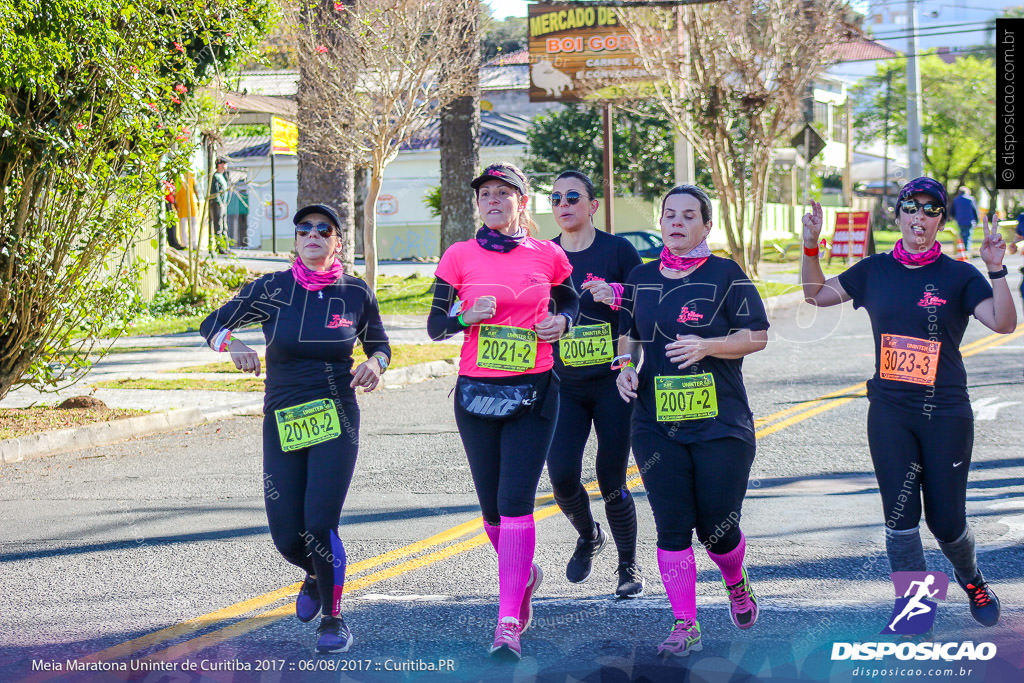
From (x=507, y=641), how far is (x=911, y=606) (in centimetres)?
172

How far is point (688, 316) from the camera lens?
16.4 feet

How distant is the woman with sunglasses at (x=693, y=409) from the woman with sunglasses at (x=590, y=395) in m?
0.59

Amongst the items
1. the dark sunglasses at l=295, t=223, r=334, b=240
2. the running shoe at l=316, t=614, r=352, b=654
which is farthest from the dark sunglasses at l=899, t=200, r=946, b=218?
the running shoe at l=316, t=614, r=352, b=654

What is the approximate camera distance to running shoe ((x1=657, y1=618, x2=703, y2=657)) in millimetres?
4795

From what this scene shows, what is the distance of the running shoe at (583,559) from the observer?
5.92m

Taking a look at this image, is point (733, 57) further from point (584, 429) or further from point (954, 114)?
point (954, 114)

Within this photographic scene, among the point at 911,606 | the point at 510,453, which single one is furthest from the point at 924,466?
the point at 510,453

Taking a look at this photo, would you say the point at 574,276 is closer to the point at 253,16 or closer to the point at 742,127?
the point at 253,16

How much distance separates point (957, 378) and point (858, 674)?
1.29m

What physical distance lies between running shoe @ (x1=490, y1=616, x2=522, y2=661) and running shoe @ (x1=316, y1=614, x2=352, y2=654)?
0.62 metres

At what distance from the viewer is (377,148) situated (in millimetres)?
16453

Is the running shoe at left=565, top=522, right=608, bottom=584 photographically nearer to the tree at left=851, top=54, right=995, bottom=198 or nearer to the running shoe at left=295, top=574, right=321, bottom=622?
the running shoe at left=295, top=574, right=321, bottom=622

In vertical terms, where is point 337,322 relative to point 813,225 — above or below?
below

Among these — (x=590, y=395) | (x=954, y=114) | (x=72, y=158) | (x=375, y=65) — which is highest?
(x=954, y=114)
